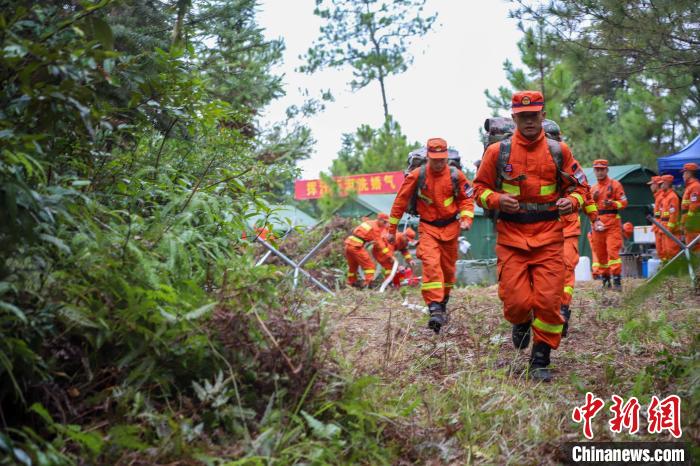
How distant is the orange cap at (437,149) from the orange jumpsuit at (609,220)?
5.44 meters

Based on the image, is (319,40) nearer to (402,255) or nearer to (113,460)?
(402,255)

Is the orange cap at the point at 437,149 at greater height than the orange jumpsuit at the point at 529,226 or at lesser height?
greater

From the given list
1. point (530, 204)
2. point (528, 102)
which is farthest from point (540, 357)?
point (528, 102)

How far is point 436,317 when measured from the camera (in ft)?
22.9

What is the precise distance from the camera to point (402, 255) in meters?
14.3

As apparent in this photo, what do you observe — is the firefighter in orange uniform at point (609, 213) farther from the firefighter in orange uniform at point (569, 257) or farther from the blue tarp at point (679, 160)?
the firefighter in orange uniform at point (569, 257)

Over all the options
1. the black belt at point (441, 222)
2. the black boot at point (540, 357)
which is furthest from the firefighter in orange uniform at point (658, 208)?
the black boot at point (540, 357)

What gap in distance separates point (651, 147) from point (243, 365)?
75.7 ft

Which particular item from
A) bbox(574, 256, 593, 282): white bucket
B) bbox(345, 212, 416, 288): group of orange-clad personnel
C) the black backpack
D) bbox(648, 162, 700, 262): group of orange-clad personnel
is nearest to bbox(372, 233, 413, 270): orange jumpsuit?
bbox(345, 212, 416, 288): group of orange-clad personnel

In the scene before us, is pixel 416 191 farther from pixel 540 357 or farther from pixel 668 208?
pixel 668 208

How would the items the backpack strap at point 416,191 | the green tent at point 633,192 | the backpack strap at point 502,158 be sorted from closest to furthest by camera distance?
the backpack strap at point 502,158
the backpack strap at point 416,191
the green tent at point 633,192

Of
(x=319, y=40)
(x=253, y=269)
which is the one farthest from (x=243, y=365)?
(x=319, y=40)

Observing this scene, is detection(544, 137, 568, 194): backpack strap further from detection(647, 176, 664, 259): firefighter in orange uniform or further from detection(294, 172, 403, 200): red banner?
detection(294, 172, 403, 200): red banner

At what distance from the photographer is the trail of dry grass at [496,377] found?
349 cm
